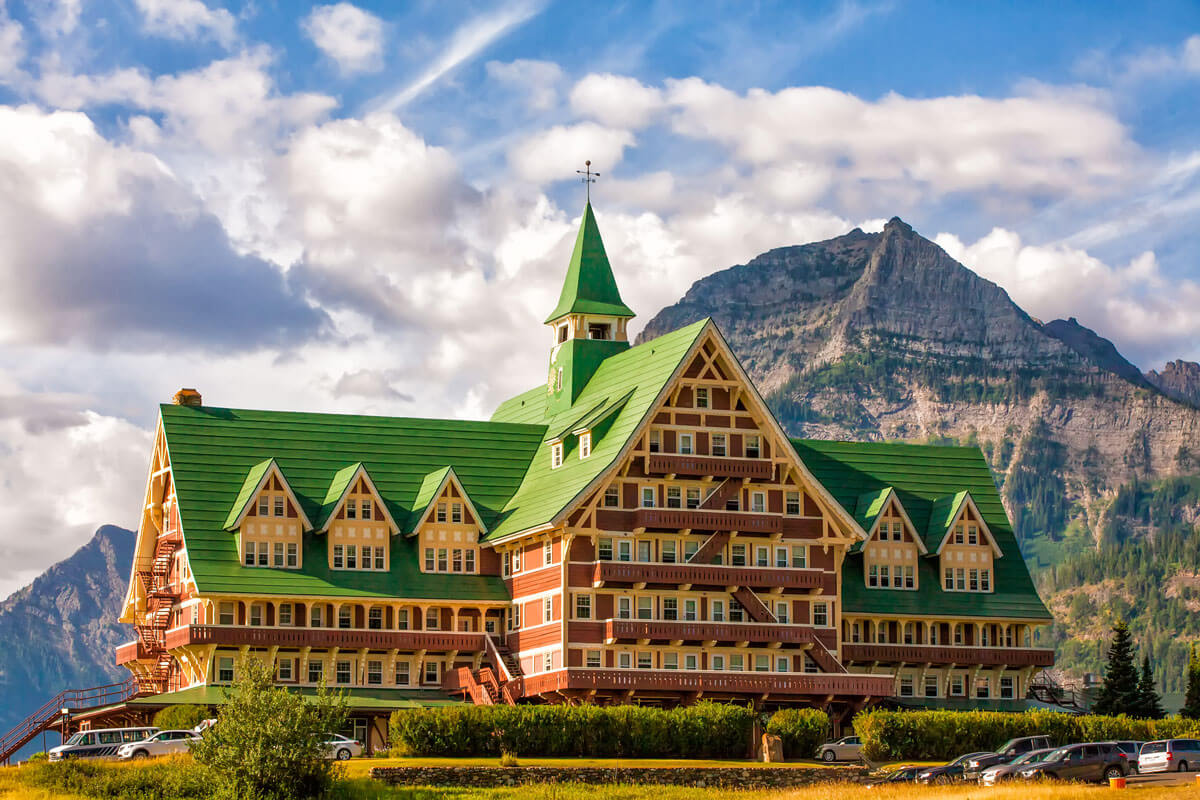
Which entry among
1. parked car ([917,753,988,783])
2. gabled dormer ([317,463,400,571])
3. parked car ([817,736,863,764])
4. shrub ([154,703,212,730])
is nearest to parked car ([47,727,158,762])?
shrub ([154,703,212,730])

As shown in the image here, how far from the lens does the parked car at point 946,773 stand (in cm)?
7552

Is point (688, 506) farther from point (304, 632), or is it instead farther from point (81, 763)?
point (81, 763)

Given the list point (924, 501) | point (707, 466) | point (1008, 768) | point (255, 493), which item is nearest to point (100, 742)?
point (255, 493)

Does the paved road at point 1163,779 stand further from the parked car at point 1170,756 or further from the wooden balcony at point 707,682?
the wooden balcony at point 707,682

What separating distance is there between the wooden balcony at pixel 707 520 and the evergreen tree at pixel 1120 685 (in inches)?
1052

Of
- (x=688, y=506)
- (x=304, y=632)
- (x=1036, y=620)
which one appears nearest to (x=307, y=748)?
(x=304, y=632)

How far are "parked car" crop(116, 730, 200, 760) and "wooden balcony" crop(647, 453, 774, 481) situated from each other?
88.6ft

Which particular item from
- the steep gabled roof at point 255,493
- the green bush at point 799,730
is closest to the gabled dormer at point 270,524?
the steep gabled roof at point 255,493

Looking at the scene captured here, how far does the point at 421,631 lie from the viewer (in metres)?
99.8

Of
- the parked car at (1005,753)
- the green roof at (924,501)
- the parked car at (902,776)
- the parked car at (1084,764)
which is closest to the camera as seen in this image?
the parked car at (1084,764)

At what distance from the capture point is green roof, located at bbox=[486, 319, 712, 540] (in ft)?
321

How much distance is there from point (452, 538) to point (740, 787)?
29267 millimetres

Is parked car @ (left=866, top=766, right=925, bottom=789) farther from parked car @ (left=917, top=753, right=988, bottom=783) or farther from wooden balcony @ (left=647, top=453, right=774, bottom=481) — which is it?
wooden balcony @ (left=647, top=453, right=774, bottom=481)

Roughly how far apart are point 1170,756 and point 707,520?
2738 centimetres
